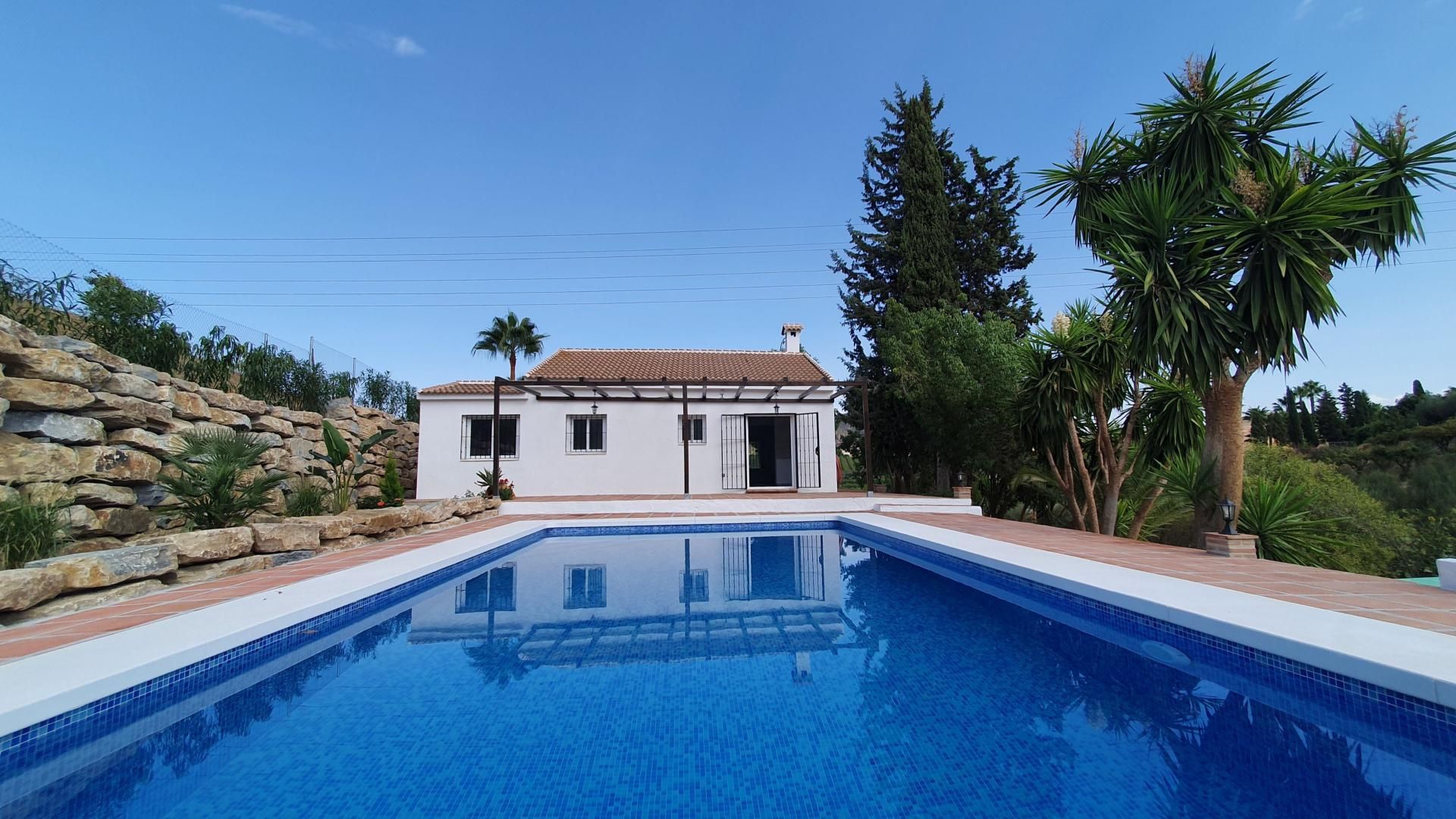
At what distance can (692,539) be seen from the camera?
350 inches

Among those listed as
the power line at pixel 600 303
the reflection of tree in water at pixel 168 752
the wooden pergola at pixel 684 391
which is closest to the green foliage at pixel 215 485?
the reflection of tree in water at pixel 168 752

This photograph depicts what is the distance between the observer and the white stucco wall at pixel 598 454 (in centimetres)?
1379

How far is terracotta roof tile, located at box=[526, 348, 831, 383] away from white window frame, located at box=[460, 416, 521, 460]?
1.60 meters

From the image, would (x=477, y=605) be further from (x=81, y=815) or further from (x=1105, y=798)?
(x=1105, y=798)

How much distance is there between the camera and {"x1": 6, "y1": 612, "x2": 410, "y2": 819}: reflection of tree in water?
85.7 inches

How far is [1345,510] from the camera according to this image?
377 inches

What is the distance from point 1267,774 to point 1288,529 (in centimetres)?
650

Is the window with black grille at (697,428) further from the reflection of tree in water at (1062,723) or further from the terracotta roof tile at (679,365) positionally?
the reflection of tree in water at (1062,723)

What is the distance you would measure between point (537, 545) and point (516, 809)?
668 centimetres

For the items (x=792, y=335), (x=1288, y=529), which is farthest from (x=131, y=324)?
(x=792, y=335)

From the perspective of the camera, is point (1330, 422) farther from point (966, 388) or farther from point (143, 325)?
point (143, 325)

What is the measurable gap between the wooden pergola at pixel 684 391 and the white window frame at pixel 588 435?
0.54 m

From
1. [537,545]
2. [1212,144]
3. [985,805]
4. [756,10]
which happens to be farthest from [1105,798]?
[756,10]

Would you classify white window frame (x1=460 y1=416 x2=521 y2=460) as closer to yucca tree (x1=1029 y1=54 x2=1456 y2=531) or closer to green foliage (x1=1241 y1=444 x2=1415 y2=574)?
yucca tree (x1=1029 y1=54 x2=1456 y2=531)
